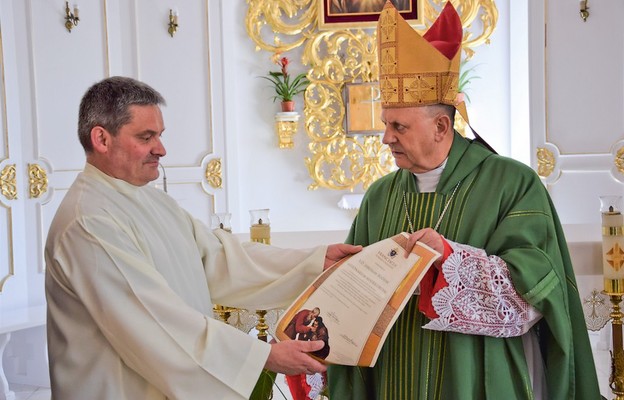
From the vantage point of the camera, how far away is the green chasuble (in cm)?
226

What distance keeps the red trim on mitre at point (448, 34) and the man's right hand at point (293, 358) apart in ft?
3.36

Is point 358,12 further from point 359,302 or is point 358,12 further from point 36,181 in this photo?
point 359,302

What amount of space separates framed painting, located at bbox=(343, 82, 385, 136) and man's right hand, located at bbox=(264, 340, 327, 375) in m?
4.68

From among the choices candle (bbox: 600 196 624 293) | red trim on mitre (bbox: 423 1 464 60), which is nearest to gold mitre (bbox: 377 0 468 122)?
red trim on mitre (bbox: 423 1 464 60)

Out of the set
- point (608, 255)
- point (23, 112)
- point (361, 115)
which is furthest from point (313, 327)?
point (361, 115)

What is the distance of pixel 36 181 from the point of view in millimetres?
5703

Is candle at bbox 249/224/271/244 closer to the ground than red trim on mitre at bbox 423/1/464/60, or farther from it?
closer to the ground

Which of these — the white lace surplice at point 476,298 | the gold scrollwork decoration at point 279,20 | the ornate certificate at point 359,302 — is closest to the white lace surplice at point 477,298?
the white lace surplice at point 476,298

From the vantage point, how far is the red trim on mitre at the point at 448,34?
8.27ft

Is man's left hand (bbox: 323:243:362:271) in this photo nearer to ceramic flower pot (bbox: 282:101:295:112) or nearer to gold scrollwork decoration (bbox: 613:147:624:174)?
gold scrollwork decoration (bbox: 613:147:624:174)

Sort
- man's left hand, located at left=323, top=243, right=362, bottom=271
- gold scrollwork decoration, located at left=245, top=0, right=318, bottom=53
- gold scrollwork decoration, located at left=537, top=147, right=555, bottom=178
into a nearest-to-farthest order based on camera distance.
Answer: man's left hand, located at left=323, top=243, right=362, bottom=271 < gold scrollwork decoration, located at left=537, top=147, right=555, bottom=178 < gold scrollwork decoration, located at left=245, top=0, right=318, bottom=53

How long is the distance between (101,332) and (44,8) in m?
4.28

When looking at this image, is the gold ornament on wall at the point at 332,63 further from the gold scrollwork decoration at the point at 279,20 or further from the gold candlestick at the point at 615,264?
the gold candlestick at the point at 615,264

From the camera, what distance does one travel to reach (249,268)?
105 inches
